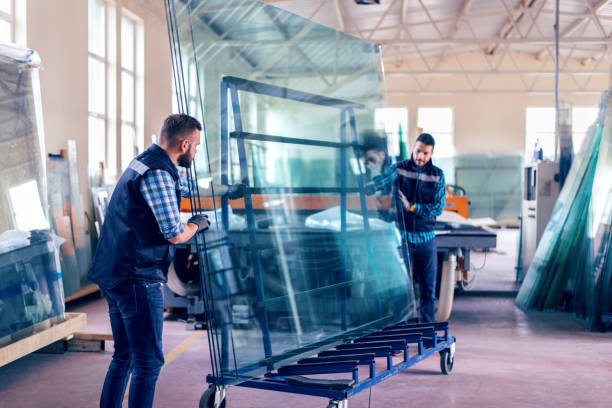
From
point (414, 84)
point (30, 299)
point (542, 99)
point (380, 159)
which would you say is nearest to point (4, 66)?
point (30, 299)

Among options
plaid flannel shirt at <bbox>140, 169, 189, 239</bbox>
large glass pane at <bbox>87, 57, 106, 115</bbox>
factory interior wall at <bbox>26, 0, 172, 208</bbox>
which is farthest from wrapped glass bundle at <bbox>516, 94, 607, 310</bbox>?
large glass pane at <bbox>87, 57, 106, 115</bbox>

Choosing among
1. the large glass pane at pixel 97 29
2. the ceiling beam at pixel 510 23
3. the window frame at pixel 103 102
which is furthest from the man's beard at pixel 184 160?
the ceiling beam at pixel 510 23

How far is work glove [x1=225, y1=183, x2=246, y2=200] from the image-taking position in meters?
2.96

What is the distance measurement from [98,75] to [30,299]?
5.24m

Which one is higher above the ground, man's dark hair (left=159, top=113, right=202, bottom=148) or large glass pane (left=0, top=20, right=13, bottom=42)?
large glass pane (left=0, top=20, right=13, bottom=42)

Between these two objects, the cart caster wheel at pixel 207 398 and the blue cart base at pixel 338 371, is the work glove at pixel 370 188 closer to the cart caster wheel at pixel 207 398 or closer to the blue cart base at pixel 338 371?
the blue cart base at pixel 338 371

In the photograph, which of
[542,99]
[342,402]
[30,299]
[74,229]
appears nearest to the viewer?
[342,402]

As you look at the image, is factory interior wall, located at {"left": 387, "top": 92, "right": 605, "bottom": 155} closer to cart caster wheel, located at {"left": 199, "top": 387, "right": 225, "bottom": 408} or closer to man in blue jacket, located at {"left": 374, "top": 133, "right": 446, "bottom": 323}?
man in blue jacket, located at {"left": 374, "top": 133, "right": 446, "bottom": 323}

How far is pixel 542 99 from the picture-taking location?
20953 mm

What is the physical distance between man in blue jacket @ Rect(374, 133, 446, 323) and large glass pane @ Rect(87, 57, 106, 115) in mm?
5426

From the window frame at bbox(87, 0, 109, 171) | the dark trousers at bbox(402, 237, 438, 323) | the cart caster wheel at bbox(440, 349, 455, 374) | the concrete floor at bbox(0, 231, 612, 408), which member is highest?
the window frame at bbox(87, 0, 109, 171)

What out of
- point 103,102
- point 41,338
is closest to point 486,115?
point 103,102

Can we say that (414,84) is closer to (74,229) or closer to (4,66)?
(74,229)

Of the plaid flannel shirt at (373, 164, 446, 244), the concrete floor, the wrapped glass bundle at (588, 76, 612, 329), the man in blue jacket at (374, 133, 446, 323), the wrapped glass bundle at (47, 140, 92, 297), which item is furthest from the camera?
the wrapped glass bundle at (47, 140, 92, 297)
